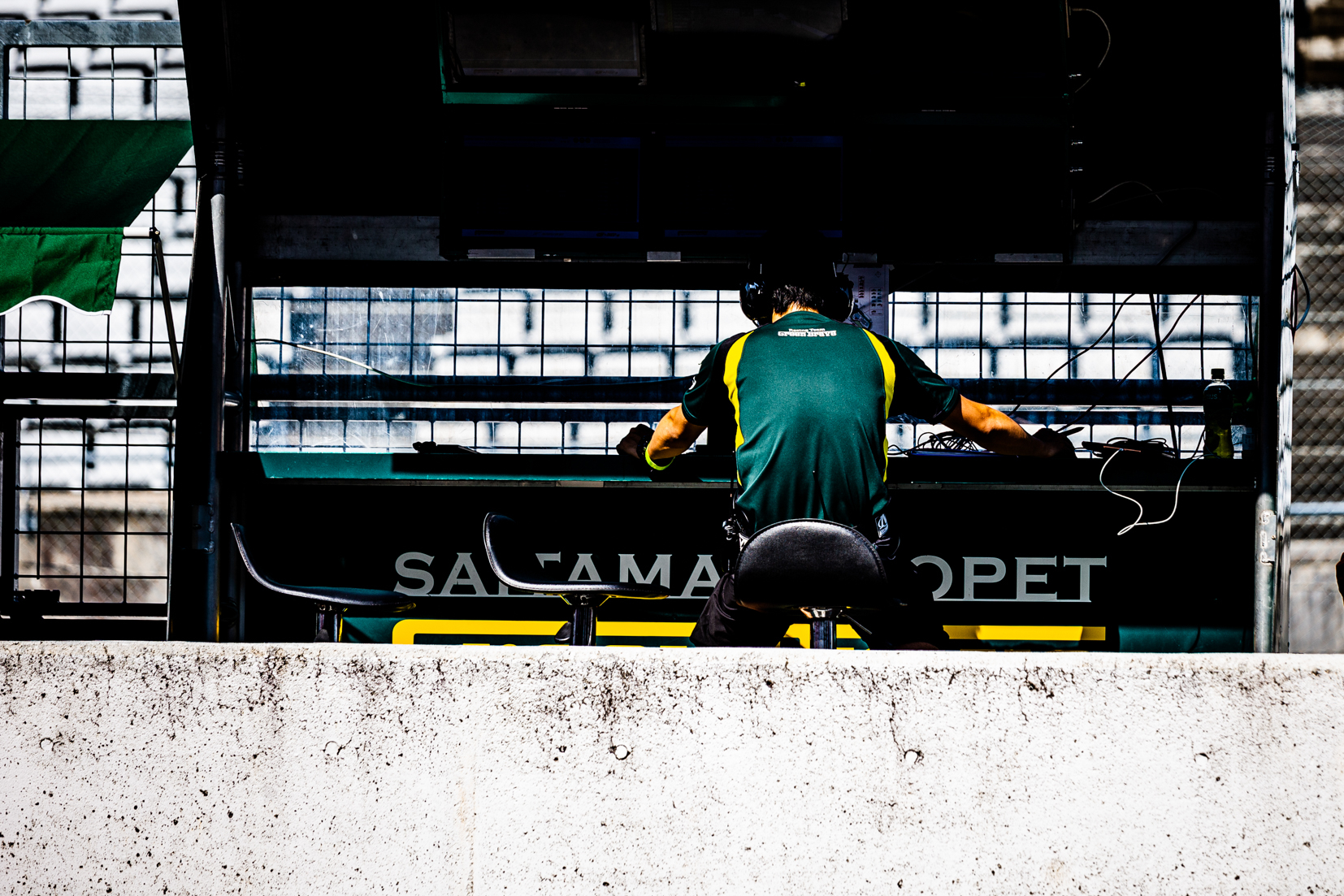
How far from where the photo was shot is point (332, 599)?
229 cm

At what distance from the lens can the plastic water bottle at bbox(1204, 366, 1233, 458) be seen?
12.6ft

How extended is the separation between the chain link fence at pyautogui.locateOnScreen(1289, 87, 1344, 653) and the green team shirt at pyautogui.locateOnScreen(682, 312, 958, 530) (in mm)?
1179

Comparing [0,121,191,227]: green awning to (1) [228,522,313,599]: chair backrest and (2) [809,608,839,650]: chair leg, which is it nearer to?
(1) [228,522,313,599]: chair backrest

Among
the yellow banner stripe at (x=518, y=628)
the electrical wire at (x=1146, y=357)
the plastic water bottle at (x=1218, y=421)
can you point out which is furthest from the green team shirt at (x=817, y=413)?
the electrical wire at (x=1146, y=357)

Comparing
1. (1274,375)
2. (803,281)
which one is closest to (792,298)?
(803,281)

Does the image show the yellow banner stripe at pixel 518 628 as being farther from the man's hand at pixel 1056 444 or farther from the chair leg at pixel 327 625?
the man's hand at pixel 1056 444

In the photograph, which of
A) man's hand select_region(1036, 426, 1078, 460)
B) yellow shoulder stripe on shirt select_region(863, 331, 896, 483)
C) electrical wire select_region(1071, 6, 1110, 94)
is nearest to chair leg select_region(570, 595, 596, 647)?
yellow shoulder stripe on shirt select_region(863, 331, 896, 483)

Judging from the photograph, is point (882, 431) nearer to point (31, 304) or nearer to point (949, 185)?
point (949, 185)

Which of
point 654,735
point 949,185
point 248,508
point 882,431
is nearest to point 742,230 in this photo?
point 949,185

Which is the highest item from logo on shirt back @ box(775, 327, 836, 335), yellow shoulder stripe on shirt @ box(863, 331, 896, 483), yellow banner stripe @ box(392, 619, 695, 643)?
Result: logo on shirt back @ box(775, 327, 836, 335)

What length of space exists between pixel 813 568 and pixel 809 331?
26.5 inches

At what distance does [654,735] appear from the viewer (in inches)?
66.5

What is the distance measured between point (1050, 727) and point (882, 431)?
94cm

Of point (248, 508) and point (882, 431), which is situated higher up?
point (882, 431)
